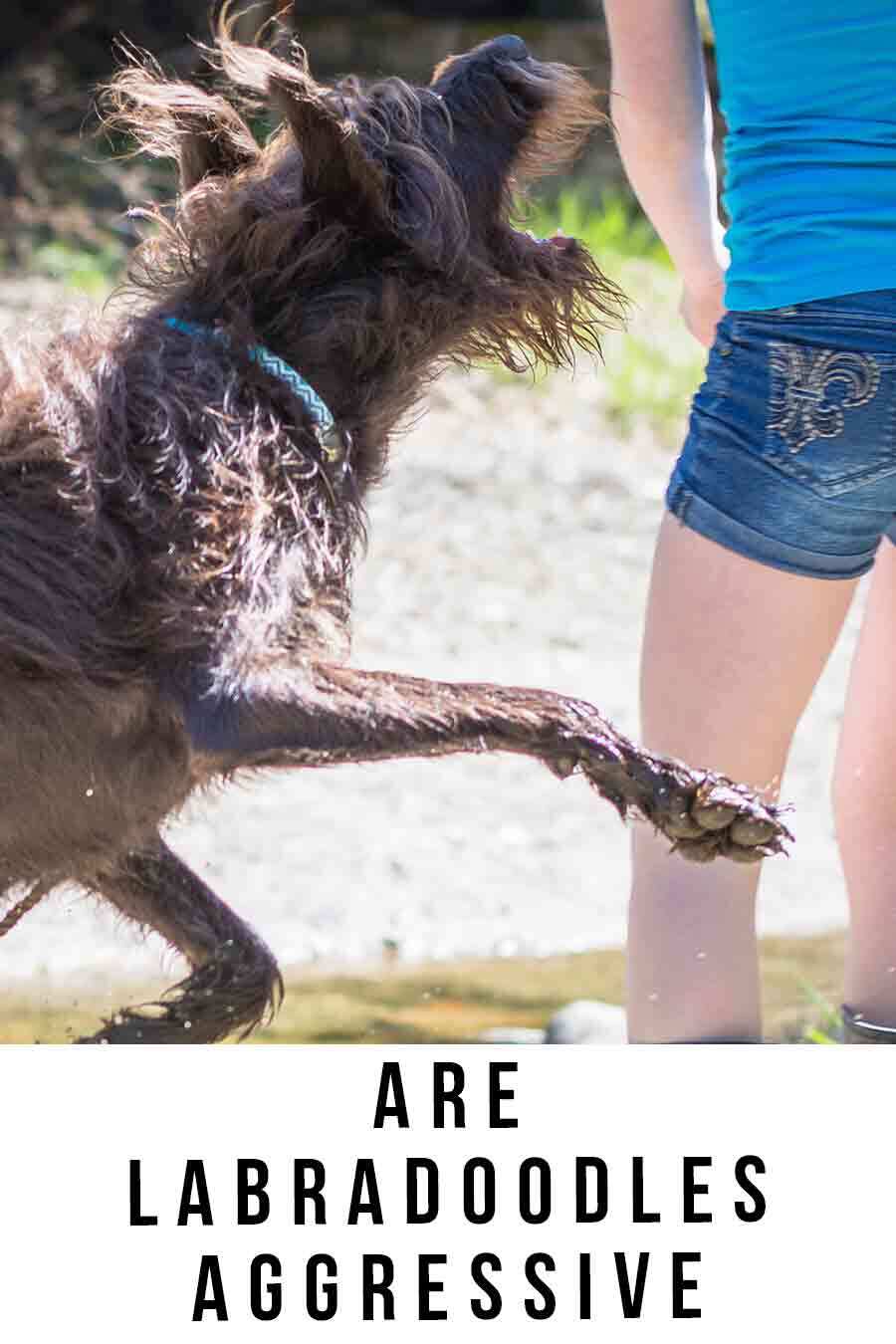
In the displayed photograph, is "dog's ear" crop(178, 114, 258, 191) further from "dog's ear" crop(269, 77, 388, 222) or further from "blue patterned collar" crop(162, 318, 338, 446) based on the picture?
"blue patterned collar" crop(162, 318, 338, 446)

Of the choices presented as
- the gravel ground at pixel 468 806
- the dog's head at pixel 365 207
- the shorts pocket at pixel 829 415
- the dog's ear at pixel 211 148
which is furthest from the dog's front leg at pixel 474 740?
the dog's ear at pixel 211 148

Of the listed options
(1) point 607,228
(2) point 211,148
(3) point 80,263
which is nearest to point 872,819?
(2) point 211,148

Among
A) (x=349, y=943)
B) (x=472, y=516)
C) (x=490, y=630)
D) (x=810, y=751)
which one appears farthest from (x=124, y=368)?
(x=472, y=516)

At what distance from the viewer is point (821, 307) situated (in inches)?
128

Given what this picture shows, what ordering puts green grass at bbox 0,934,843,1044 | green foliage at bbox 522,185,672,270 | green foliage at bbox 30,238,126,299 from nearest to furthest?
green grass at bbox 0,934,843,1044 < green foliage at bbox 30,238,126,299 < green foliage at bbox 522,185,672,270

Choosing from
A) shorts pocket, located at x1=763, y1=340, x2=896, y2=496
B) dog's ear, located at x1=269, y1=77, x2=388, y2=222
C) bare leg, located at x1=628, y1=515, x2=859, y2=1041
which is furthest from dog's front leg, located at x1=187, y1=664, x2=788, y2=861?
dog's ear, located at x1=269, y1=77, x2=388, y2=222

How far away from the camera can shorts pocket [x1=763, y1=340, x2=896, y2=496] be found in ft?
10.6

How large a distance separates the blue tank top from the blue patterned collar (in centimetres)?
82

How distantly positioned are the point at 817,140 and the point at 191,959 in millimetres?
2105

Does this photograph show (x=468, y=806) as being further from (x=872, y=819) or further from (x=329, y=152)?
(x=329, y=152)

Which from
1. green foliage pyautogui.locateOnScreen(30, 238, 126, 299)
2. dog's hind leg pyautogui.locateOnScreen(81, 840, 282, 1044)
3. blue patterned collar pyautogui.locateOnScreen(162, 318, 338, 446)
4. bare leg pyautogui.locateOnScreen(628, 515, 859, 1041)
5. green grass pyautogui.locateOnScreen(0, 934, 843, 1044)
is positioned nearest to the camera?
bare leg pyautogui.locateOnScreen(628, 515, 859, 1041)

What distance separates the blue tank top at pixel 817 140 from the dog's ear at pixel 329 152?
703 mm

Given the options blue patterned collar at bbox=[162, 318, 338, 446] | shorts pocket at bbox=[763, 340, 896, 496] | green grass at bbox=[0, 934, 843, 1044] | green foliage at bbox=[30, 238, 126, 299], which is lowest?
green grass at bbox=[0, 934, 843, 1044]

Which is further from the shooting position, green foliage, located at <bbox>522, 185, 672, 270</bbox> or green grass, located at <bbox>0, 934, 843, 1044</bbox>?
green foliage, located at <bbox>522, 185, 672, 270</bbox>
